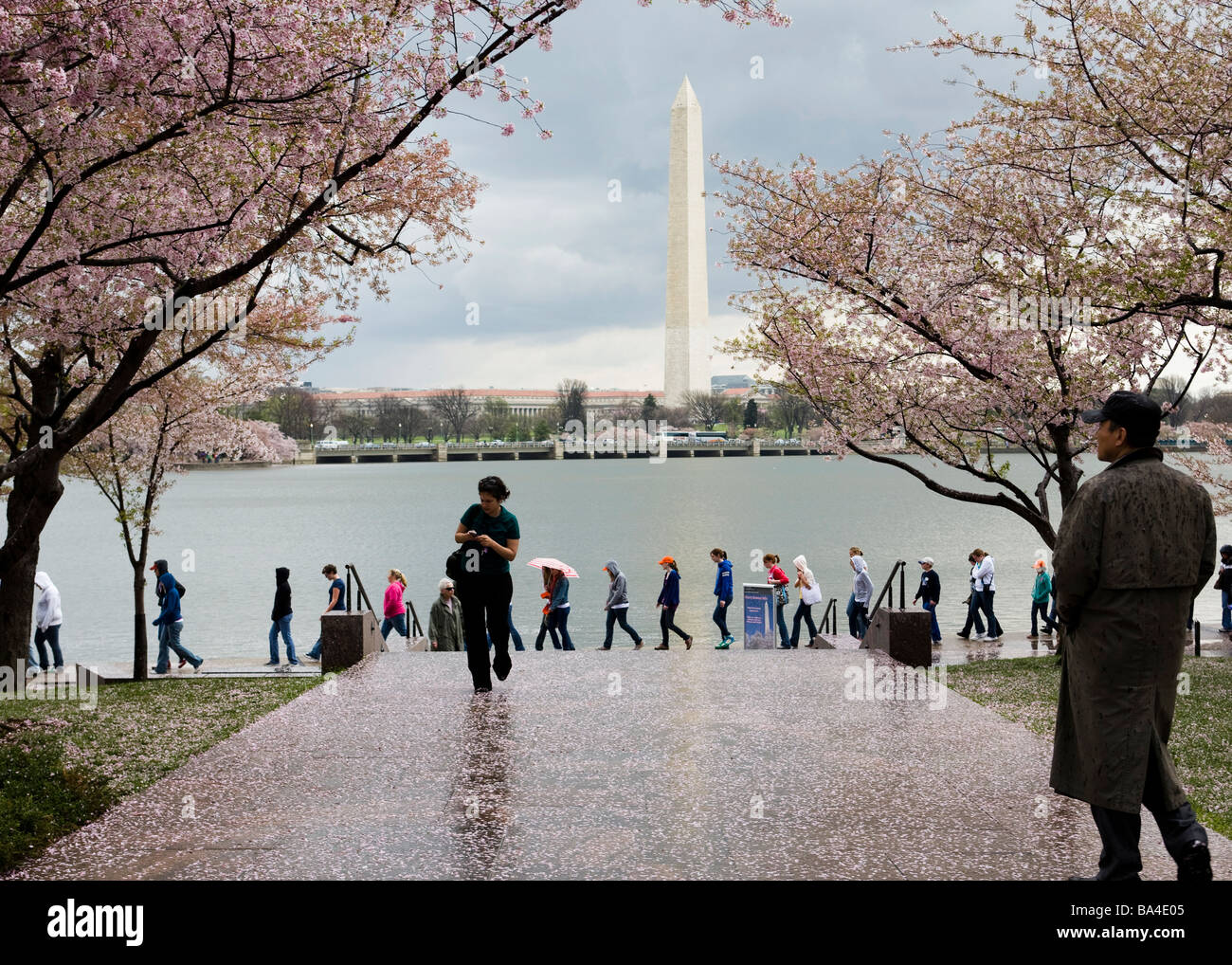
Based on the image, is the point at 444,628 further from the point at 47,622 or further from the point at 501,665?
the point at 47,622

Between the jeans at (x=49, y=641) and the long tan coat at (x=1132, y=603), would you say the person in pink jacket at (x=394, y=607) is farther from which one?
the long tan coat at (x=1132, y=603)

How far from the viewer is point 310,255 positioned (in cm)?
1259

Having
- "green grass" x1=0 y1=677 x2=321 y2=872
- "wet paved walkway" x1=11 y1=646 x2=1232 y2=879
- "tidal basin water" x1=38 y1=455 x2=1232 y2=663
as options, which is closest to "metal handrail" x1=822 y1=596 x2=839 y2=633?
"tidal basin water" x1=38 y1=455 x2=1232 y2=663

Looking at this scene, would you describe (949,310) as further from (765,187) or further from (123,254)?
(123,254)

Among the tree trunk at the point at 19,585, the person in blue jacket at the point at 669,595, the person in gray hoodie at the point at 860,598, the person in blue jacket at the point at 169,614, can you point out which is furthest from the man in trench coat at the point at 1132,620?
the person in blue jacket at the point at 169,614

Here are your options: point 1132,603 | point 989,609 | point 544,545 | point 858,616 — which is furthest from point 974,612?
point 544,545

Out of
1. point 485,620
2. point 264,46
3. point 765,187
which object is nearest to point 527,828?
point 485,620

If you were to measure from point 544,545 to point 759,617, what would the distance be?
4579 cm

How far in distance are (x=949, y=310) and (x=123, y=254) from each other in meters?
9.02

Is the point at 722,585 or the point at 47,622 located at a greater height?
the point at 722,585

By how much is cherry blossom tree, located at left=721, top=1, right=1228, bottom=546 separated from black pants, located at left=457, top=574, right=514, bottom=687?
5.99 metres

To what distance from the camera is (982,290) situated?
1312 cm
